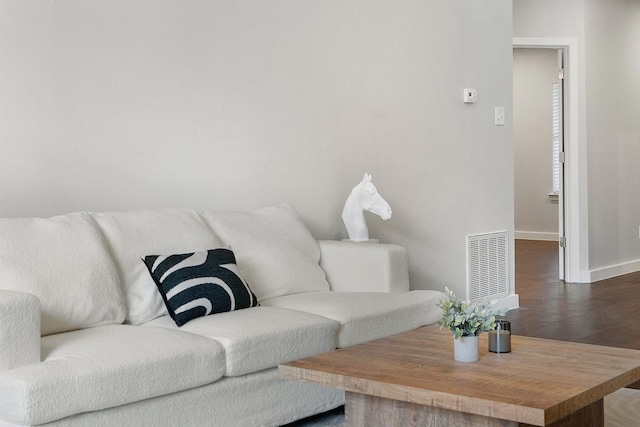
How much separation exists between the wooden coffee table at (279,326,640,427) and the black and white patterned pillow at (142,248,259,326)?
661 mm

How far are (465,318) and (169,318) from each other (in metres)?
1.19

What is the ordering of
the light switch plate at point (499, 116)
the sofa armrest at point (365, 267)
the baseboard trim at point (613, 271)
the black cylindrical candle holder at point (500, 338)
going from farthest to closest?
the baseboard trim at point (613, 271)
the light switch plate at point (499, 116)
the sofa armrest at point (365, 267)
the black cylindrical candle holder at point (500, 338)

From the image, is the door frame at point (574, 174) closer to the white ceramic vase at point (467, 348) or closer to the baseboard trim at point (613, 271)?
the baseboard trim at point (613, 271)

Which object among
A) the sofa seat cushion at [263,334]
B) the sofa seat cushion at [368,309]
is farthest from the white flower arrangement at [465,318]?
the sofa seat cushion at [368,309]

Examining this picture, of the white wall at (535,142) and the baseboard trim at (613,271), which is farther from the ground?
the white wall at (535,142)

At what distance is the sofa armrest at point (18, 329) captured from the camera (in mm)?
2455

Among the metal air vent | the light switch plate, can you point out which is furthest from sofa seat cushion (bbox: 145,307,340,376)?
the light switch plate

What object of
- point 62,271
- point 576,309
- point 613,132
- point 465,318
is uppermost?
point 613,132

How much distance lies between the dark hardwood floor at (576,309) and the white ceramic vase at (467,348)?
165 cm

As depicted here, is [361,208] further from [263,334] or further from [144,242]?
[263,334]

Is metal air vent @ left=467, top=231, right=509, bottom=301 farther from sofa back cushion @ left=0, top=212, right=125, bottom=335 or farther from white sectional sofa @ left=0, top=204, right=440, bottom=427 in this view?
sofa back cushion @ left=0, top=212, right=125, bottom=335

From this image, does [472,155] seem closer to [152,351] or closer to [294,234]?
[294,234]

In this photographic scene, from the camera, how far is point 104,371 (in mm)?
2539

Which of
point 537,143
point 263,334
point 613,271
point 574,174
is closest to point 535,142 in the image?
point 537,143
